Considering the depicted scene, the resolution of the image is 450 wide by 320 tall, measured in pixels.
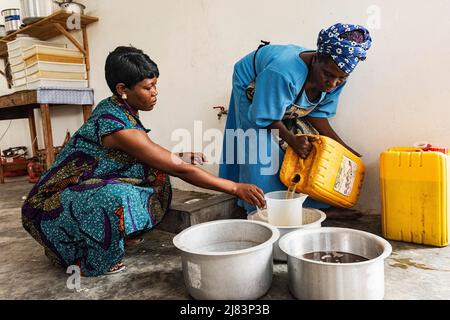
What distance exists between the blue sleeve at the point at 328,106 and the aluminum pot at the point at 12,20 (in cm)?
366

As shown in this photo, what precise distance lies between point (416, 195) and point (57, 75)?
3.43 m

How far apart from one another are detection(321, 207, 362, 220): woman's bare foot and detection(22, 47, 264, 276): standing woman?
2.83 ft

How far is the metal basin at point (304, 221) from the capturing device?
168 centimetres

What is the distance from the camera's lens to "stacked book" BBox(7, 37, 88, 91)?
356 cm

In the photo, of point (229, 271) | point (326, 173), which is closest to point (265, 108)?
point (326, 173)

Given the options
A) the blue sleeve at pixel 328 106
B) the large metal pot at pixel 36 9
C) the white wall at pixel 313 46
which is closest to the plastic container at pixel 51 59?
the large metal pot at pixel 36 9

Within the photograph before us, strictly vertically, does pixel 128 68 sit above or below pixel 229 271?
above

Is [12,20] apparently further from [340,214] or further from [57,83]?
[340,214]

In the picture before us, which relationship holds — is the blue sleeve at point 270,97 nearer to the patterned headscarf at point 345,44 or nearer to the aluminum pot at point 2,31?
the patterned headscarf at point 345,44

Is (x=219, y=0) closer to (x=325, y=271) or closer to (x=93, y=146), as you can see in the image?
(x=93, y=146)

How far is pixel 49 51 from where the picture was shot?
3619mm

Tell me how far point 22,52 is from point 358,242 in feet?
12.5
